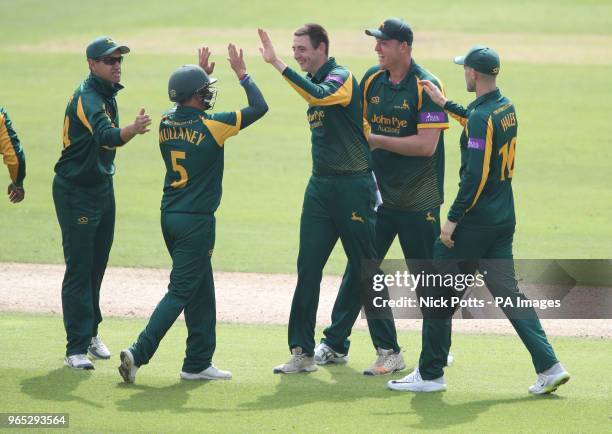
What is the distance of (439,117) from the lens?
8.48m

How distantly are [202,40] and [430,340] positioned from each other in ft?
75.6

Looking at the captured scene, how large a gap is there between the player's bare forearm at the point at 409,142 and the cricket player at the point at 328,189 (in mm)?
128

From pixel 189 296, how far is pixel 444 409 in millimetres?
2002

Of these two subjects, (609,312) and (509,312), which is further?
(609,312)

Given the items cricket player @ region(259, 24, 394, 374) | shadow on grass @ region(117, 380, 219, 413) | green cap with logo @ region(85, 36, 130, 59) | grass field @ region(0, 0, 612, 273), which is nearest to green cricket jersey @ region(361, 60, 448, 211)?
cricket player @ region(259, 24, 394, 374)

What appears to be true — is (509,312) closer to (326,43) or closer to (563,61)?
(326,43)

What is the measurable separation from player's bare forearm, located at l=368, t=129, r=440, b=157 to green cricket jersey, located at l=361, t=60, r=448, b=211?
71mm

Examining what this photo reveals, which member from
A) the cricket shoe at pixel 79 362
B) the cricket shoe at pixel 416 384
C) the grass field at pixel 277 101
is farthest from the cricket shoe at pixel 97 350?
the grass field at pixel 277 101

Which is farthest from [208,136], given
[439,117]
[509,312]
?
[509,312]

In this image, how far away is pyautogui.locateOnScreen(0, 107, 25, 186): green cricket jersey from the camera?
Result: 29.2ft

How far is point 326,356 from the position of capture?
8.84 metres

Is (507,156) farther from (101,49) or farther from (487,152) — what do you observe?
(101,49)

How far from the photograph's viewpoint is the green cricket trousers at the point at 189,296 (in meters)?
7.91

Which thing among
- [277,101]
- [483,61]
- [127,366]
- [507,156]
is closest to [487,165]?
[507,156]
